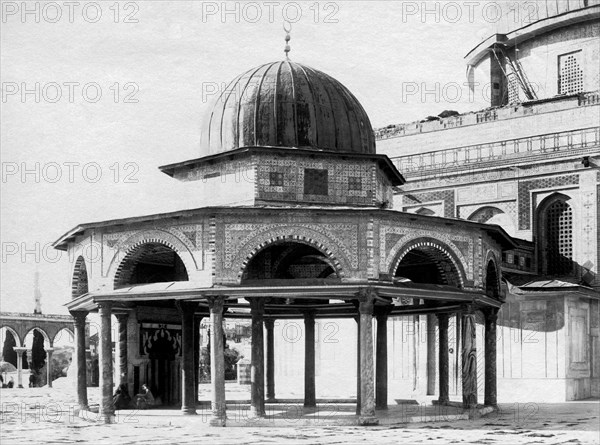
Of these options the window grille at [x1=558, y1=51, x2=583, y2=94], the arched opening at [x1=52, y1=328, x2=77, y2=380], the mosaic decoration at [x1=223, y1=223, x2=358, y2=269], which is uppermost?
the window grille at [x1=558, y1=51, x2=583, y2=94]

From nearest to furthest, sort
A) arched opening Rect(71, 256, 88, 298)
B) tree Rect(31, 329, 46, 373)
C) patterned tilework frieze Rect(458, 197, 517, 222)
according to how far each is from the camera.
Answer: arched opening Rect(71, 256, 88, 298) < patterned tilework frieze Rect(458, 197, 517, 222) < tree Rect(31, 329, 46, 373)

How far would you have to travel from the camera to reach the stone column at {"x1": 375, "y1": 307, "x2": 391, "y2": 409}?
29422 mm

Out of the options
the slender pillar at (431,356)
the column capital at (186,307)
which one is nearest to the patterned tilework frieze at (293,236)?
the column capital at (186,307)

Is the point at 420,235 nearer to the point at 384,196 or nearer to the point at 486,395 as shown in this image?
the point at 384,196

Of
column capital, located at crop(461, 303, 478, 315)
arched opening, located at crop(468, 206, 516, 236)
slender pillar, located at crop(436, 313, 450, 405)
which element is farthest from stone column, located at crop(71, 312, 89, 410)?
arched opening, located at crop(468, 206, 516, 236)

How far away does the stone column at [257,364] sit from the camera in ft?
85.4

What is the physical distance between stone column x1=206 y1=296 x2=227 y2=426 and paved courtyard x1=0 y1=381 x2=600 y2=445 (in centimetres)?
35

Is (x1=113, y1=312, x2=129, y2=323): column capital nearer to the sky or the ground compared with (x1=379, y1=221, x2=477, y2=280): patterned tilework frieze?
nearer to the ground

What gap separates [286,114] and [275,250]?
3.98 meters

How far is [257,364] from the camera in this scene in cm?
2627

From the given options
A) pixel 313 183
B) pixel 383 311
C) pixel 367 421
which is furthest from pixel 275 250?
pixel 367 421

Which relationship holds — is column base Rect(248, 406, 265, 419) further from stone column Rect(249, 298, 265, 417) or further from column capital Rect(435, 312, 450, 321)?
column capital Rect(435, 312, 450, 321)

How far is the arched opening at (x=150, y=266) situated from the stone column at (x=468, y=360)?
794 cm

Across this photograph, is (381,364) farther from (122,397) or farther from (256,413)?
(122,397)
